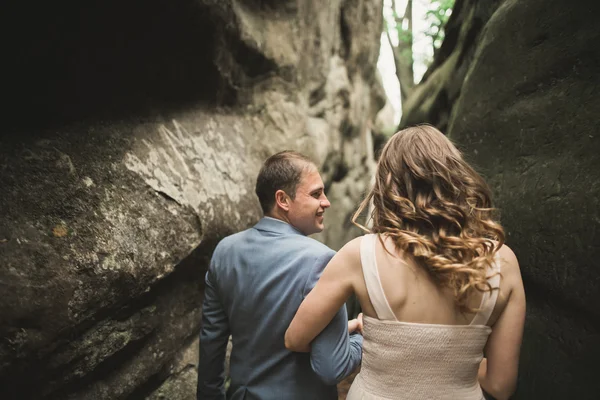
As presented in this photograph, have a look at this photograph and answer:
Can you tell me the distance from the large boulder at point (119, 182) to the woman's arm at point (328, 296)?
1.44m

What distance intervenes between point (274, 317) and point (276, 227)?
451 mm

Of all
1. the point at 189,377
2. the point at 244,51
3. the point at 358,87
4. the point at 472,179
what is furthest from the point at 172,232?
the point at 358,87

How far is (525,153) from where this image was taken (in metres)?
2.88

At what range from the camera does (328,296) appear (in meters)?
1.54

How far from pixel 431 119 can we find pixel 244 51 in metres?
2.82

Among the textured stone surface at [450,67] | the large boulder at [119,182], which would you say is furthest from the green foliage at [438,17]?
the large boulder at [119,182]

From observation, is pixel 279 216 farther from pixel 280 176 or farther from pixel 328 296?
pixel 328 296

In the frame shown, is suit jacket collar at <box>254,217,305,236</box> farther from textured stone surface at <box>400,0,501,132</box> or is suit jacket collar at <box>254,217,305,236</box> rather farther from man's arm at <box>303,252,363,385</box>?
textured stone surface at <box>400,0,501,132</box>

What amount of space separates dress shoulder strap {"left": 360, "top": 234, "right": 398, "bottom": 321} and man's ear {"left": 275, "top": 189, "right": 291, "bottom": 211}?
2.22 feet

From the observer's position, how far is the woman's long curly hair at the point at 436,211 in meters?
1.40

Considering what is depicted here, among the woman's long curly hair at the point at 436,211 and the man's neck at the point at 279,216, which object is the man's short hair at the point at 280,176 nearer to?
the man's neck at the point at 279,216

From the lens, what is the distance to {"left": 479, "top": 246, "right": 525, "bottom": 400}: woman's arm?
148cm

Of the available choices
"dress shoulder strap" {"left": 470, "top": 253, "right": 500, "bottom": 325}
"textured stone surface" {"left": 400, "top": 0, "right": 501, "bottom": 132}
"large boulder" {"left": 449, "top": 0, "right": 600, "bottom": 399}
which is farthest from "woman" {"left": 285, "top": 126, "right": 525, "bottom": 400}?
"textured stone surface" {"left": 400, "top": 0, "right": 501, "bottom": 132}

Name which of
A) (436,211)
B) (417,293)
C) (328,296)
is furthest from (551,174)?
(328,296)
